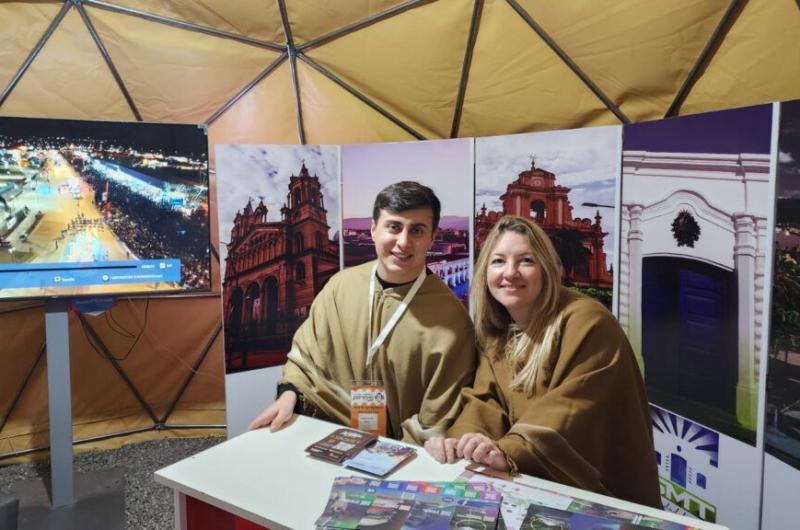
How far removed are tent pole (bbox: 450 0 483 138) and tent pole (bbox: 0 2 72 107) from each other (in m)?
3.30

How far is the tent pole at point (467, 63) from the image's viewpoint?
14.8 feet

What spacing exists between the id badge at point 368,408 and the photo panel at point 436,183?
136cm

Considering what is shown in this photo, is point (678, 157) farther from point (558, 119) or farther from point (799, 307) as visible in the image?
point (558, 119)

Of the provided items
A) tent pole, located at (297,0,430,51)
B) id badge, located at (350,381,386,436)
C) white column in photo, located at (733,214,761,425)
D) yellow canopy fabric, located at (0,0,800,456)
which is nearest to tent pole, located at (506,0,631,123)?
yellow canopy fabric, located at (0,0,800,456)

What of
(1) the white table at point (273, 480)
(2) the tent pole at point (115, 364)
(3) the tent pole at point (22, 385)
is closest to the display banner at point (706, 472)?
(1) the white table at point (273, 480)

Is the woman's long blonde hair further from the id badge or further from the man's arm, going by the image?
the id badge

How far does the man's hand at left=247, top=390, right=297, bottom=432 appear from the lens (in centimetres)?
271

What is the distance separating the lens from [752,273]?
304 centimetres

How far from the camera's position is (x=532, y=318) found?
2.63 meters

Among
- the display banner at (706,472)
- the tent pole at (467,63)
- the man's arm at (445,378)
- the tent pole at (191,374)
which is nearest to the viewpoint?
the man's arm at (445,378)

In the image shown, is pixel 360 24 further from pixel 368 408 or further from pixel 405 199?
pixel 368 408

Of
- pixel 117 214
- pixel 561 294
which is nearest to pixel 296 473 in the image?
pixel 561 294

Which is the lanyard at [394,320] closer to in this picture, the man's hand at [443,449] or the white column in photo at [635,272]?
the man's hand at [443,449]

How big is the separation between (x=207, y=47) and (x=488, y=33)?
96.6 inches
